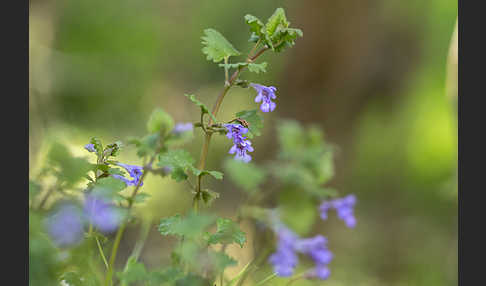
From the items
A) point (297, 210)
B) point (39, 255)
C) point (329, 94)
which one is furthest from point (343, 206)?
point (329, 94)

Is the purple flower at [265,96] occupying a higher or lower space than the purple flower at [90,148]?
higher

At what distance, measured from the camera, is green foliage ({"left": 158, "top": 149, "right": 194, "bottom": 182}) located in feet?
1.90

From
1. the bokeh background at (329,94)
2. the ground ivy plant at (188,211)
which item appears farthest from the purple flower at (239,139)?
the bokeh background at (329,94)

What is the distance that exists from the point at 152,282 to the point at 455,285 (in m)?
2.20

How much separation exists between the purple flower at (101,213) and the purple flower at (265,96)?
0.24m

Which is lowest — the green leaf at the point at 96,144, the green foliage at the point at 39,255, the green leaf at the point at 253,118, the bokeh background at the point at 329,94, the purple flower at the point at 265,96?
the green foliage at the point at 39,255

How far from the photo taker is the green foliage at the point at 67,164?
0.53 metres

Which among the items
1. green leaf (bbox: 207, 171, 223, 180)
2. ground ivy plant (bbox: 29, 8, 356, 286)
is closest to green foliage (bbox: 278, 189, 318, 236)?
ground ivy plant (bbox: 29, 8, 356, 286)

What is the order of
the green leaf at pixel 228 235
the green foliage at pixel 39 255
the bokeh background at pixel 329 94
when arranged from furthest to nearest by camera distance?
the bokeh background at pixel 329 94, the green leaf at pixel 228 235, the green foliage at pixel 39 255

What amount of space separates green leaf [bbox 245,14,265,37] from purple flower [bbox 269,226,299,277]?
0.85ft

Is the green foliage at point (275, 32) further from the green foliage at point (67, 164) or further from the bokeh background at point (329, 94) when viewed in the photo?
the bokeh background at point (329, 94)

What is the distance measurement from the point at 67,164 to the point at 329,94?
7.28ft

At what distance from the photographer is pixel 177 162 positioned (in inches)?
23.0

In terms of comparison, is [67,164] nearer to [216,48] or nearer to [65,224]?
[65,224]
